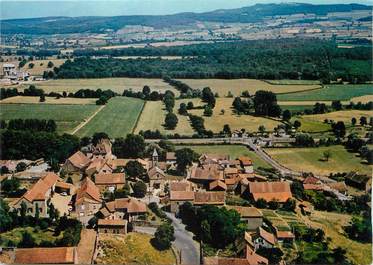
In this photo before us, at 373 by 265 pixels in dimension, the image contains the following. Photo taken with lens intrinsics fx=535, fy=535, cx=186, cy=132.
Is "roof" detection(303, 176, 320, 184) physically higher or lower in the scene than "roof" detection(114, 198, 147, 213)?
lower

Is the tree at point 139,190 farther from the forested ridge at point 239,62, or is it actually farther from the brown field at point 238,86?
the forested ridge at point 239,62

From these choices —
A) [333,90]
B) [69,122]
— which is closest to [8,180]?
[69,122]

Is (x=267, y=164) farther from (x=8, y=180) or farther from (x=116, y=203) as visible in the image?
(x=8, y=180)

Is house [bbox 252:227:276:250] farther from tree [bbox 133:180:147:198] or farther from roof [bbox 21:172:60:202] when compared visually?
roof [bbox 21:172:60:202]

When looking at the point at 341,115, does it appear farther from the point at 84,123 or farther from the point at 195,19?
the point at 84,123

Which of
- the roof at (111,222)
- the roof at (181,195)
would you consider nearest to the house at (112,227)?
the roof at (111,222)

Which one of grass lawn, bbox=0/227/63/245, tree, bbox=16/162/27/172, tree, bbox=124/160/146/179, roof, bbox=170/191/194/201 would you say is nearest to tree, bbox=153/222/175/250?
roof, bbox=170/191/194/201
